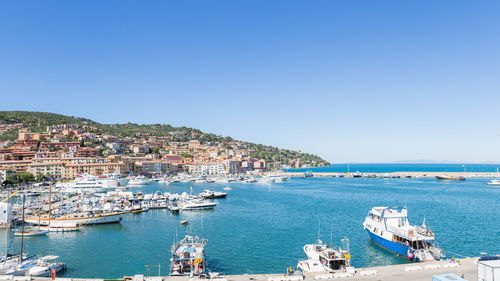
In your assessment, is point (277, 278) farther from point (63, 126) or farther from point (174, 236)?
point (63, 126)

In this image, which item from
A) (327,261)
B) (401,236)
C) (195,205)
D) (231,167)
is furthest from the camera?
(231,167)

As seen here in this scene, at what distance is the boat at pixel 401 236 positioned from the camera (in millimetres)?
20084

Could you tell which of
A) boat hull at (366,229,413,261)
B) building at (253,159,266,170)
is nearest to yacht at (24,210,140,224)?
boat hull at (366,229,413,261)

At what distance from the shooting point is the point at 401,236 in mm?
21766

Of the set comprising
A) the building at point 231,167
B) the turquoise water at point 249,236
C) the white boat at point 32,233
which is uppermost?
the building at point 231,167

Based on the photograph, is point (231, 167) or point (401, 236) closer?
point (401, 236)

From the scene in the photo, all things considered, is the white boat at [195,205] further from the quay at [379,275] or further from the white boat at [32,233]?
the quay at [379,275]

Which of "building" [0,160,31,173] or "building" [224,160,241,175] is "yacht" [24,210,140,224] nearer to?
"building" [0,160,31,173]

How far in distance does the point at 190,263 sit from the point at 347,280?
7.99 metres

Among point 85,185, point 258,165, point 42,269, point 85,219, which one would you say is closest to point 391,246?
point 42,269

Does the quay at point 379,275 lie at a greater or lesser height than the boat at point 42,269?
greater

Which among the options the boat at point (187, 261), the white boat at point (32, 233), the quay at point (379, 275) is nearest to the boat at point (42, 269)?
the quay at point (379, 275)

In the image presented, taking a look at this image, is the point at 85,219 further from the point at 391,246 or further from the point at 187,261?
the point at 391,246

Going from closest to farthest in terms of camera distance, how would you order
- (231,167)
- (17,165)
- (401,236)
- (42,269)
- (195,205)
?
(42,269), (401,236), (195,205), (17,165), (231,167)
